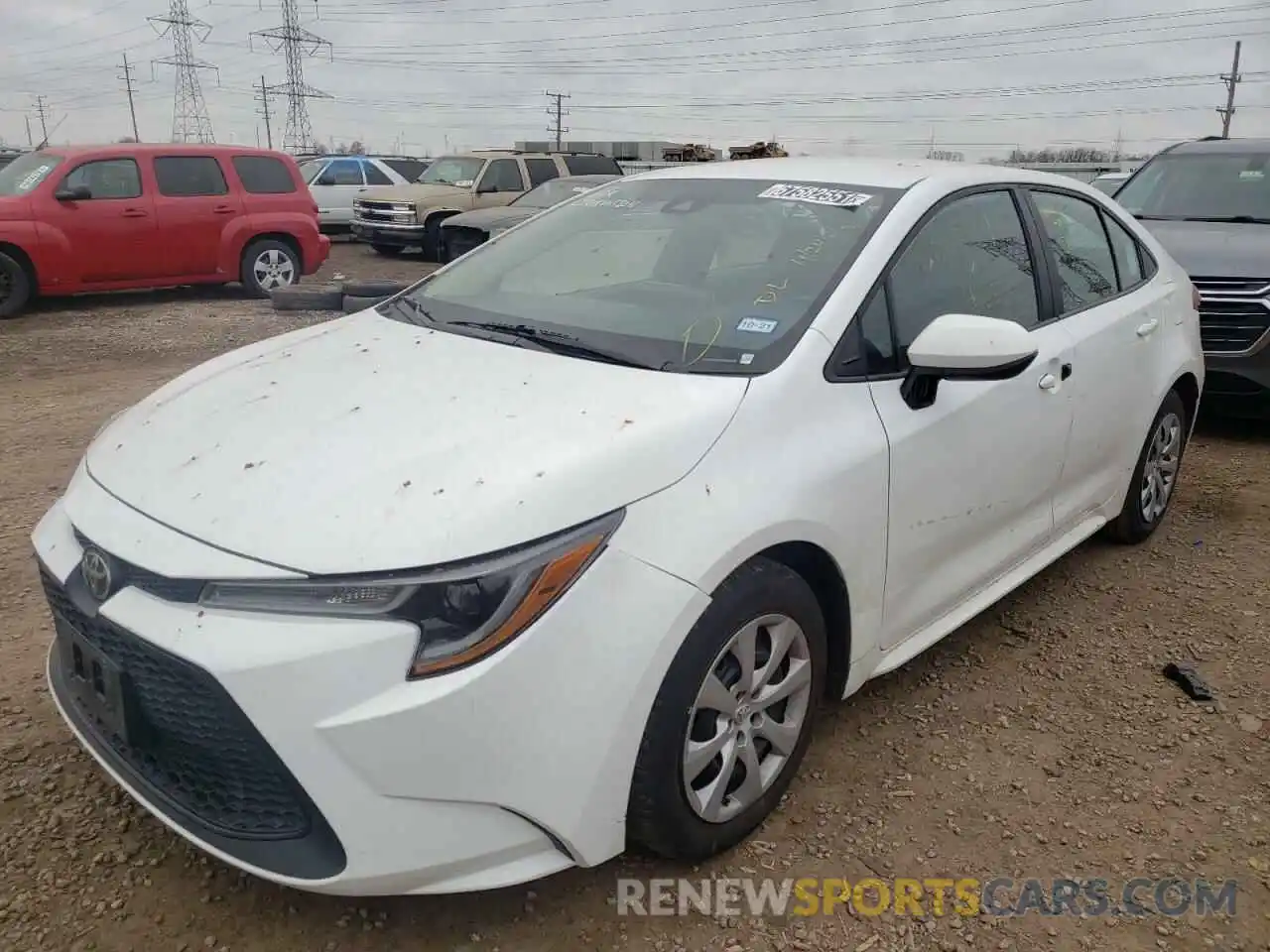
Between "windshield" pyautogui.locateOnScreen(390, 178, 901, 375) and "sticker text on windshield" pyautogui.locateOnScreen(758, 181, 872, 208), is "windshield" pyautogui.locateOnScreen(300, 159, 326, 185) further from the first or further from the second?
"sticker text on windshield" pyautogui.locateOnScreen(758, 181, 872, 208)

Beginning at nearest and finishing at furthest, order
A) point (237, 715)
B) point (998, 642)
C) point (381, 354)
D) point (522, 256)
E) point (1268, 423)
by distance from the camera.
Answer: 1. point (237, 715)
2. point (381, 354)
3. point (522, 256)
4. point (998, 642)
5. point (1268, 423)

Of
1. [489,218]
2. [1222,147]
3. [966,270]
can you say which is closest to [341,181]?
[489,218]

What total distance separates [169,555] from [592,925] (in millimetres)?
1191

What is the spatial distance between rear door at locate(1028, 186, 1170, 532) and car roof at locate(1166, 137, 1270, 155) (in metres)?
4.11

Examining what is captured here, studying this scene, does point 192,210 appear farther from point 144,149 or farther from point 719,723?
point 719,723

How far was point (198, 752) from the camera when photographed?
1.99m

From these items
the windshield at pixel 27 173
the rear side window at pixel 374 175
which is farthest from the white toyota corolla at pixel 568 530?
the rear side window at pixel 374 175

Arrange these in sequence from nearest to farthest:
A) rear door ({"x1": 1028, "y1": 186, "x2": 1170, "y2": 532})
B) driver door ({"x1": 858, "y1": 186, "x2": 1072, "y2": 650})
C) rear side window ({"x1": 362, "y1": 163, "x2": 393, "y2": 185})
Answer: driver door ({"x1": 858, "y1": 186, "x2": 1072, "y2": 650})
rear door ({"x1": 1028, "y1": 186, "x2": 1170, "y2": 532})
rear side window ({"x1": 362, "y1": 163, "x2": 393, "y2": 185})

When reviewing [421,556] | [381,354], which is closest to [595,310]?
[381,354]

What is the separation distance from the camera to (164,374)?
7.71m

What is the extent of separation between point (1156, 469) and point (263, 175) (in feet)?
34.2

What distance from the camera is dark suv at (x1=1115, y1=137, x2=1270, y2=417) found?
601 cm

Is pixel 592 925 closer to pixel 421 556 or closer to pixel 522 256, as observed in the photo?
pixel 421 556

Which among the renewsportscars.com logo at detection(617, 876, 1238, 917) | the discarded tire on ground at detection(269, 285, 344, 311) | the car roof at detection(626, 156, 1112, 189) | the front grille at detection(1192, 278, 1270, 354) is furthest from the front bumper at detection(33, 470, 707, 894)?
the discarded tire on ground at detection(269, 285, 344, 311)
